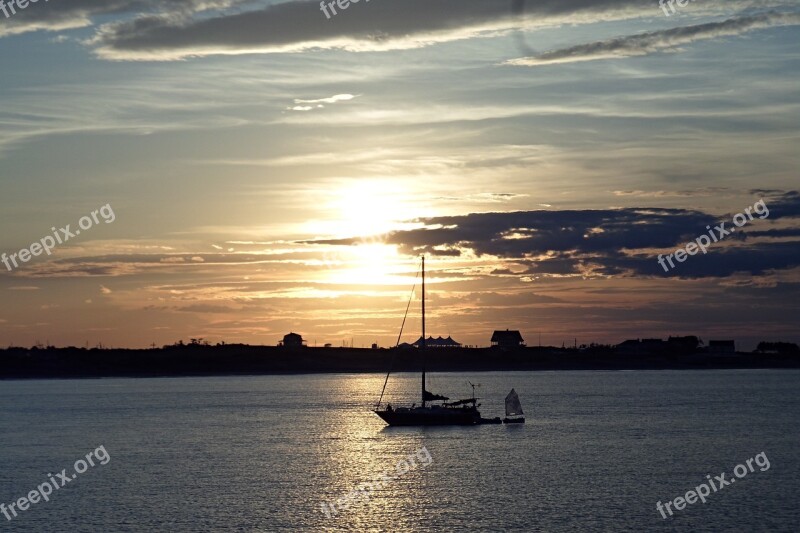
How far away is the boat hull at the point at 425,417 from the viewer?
11250cm

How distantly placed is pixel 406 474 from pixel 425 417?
35533 millimetres

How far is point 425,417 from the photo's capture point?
371ft

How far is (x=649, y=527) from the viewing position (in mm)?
56719

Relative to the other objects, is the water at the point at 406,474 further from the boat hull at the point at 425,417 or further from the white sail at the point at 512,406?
the white sail at the point at 512,406

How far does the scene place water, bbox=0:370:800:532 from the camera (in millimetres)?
59375

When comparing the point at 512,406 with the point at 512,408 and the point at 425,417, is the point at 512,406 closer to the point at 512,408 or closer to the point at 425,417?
the point at 512,408

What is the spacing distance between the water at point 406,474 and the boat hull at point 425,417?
1.73m

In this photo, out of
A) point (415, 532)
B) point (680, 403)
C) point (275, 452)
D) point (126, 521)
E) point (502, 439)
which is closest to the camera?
point (415, 532)

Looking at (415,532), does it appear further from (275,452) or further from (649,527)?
(275,452)

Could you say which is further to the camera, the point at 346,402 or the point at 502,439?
the point at 346,402

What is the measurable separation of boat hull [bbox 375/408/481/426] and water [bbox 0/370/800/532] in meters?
1.73

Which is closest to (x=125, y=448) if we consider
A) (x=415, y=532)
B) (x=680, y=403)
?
(x=415, y=532)

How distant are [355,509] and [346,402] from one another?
4760 inches

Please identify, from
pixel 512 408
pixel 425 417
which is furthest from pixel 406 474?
pixel 512 408
